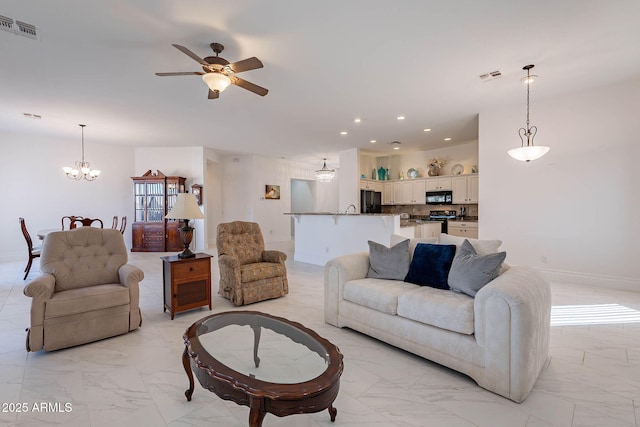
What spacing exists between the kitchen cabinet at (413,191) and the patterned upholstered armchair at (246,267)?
5296 mm

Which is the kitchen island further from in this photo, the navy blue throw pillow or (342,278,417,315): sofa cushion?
(342,278,417,315): sofa cushion

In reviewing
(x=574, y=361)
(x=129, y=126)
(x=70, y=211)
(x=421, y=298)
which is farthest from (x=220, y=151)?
(x=574, y=361)

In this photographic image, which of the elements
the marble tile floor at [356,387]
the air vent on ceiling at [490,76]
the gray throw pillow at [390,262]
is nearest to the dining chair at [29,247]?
the marble tile floor at [356,387]

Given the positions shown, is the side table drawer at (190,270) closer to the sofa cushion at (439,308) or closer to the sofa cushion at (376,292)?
the sofa cushion at (376,292)

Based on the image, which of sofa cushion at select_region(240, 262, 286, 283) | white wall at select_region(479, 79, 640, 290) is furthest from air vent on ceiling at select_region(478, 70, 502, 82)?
sofa cushion at select_region(240, 262, 286, 283)

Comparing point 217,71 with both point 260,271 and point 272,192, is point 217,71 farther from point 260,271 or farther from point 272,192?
point 272,192

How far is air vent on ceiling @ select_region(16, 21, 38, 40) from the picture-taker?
2.57 metres

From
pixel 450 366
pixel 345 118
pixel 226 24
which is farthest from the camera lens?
pixel 345 118

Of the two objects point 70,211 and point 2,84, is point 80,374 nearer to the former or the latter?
point 2,84

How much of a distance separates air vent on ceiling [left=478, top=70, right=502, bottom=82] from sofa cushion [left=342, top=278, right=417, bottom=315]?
9.20ft

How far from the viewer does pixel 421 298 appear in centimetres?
228

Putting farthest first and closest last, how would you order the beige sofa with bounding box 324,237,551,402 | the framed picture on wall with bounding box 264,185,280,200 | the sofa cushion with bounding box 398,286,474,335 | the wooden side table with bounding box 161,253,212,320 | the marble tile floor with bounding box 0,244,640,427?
1. the framed picture on wall with bounding box 264,185,280,200
2. the wooden side table with bounding box 161,253,212,320
3. the sofa cushion with bounding box 398,286,474,335
4. the beige sofa with bounding box 324,237,551,402
5. the marble tile floor with bounding box 0,244,640,427

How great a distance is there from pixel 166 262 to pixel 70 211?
5838mm

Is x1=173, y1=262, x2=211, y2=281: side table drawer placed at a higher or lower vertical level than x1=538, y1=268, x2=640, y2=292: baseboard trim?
higher
